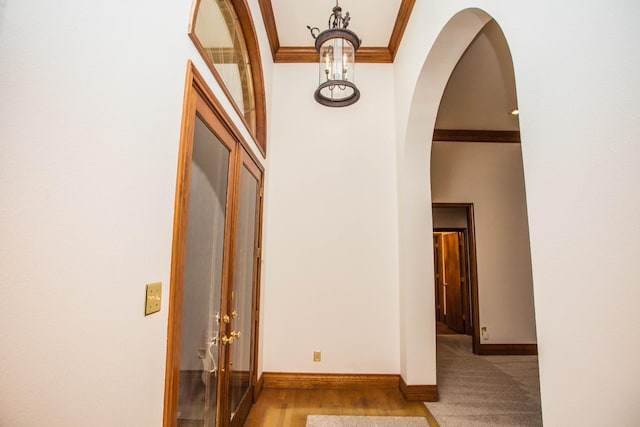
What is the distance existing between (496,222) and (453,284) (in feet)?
9.14

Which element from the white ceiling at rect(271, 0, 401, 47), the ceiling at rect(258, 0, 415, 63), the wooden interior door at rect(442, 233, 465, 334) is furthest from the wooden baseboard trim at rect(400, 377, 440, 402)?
the wooden interior door at rect(442, 233, 465, 334)

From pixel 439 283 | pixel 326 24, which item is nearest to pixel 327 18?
pixel 326 24

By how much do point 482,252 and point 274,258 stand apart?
127 inches

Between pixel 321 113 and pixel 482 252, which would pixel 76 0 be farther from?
pixel 482 252

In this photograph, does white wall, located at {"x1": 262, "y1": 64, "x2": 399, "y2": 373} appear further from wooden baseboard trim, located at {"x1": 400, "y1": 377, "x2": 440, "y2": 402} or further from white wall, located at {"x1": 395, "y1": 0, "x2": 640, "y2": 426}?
white wall, located at {"x1": 395, "y1": 0, "x2": 640, "y2": 426}

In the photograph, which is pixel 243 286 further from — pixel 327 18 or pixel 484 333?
pixel 484 333

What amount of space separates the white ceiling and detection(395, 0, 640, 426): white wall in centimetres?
196

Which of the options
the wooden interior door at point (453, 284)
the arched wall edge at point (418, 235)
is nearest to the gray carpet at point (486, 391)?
the arched wall edge at point (418, 235)

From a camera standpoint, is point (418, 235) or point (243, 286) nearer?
point (243, 286)

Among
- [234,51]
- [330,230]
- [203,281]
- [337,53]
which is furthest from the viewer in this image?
[330,230]

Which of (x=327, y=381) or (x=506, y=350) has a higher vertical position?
(x=327, y=381)

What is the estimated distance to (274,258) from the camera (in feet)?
10.6

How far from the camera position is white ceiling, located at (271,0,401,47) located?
9.37ft

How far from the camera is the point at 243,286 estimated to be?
2.40 metres
